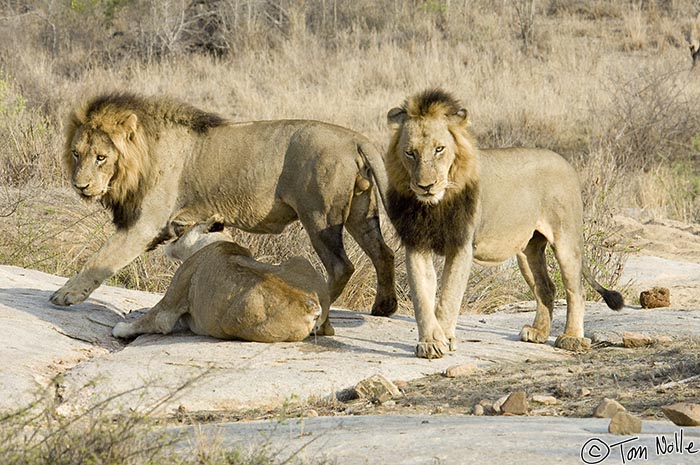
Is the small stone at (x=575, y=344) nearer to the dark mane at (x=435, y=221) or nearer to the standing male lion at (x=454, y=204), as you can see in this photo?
the standing male lion at (x=454, y=204)

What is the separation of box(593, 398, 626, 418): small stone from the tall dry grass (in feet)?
14.4

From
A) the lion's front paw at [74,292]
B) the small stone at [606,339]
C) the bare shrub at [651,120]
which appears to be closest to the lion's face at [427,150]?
the small stone at [606,339]

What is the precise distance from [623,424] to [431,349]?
242 centimetres

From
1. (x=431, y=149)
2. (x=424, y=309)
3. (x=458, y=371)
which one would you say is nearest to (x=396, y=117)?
(x=431, y=149)

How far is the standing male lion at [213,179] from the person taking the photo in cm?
766

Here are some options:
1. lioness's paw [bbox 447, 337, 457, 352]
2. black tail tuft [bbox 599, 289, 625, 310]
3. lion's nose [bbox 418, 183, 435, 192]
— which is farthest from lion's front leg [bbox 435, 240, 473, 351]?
black tail tuft [bbox 599, 289, 625, 310]

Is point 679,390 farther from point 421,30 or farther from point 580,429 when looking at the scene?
point 421,30

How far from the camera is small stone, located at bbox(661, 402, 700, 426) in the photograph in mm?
4680

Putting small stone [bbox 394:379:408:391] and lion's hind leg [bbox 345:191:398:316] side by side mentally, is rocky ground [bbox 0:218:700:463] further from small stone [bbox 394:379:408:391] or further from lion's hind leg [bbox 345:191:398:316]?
lion's hind leg [bbox 345:191:398:316]

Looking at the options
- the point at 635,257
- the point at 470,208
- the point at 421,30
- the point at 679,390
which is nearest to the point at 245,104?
the point at 421,30

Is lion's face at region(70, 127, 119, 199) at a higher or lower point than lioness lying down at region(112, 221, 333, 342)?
higher

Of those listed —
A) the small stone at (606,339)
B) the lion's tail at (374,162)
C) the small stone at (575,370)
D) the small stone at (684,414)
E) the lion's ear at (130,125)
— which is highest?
the lion's ear at (130,125)

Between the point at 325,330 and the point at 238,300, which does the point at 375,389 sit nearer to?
the point at 238,300

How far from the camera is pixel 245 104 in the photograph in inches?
773
